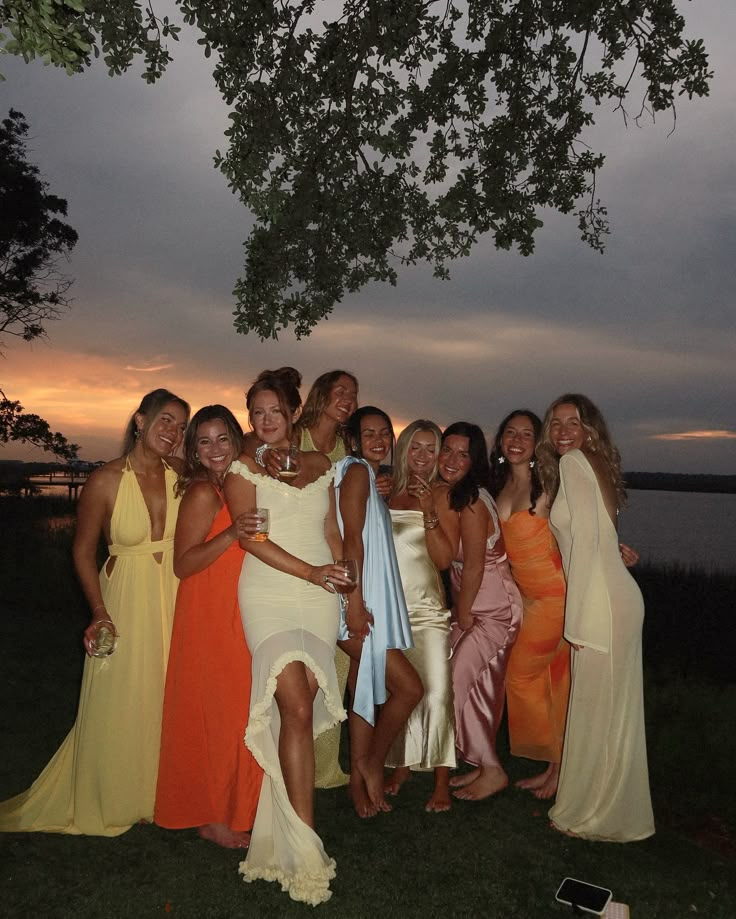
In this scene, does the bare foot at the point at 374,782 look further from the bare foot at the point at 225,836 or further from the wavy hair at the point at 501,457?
the wavy hair at the point at 501,457

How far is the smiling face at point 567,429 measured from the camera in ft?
14.4

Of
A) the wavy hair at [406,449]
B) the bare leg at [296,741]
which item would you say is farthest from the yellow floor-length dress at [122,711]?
the wavy hair at [406,449]

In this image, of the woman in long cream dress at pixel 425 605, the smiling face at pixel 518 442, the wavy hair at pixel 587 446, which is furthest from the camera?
the smiling face at pixel 518 442

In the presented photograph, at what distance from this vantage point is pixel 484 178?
8.43m

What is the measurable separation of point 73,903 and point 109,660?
3.71ft

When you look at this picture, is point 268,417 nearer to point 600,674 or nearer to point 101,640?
point 101,640

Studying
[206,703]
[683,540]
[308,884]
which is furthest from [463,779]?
[683,540]

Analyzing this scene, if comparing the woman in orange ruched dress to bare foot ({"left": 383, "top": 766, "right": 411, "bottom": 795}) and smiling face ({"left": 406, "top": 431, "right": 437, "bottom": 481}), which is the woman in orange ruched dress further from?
bare foot ({"left": 383, "top": 766, "right": 411, "bottom": 795})

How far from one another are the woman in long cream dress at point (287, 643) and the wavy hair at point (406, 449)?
3.21ft

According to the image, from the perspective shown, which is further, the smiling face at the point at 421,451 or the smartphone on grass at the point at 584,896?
the smiling face at the point at 421,451

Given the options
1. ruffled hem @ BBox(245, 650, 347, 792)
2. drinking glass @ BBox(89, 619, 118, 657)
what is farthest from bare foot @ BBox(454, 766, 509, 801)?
drinking glass @ BBox(89, 619, 118, 657)

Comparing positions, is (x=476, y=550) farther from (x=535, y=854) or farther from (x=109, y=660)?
(x=109, y=660)

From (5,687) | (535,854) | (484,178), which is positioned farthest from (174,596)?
(484,178)

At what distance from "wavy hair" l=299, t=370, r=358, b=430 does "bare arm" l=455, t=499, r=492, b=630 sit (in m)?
1.24
